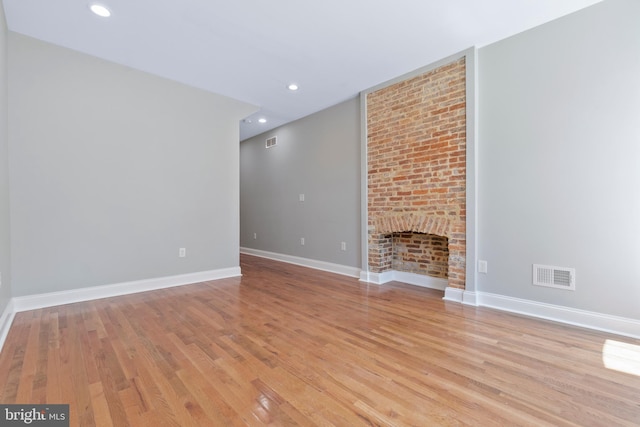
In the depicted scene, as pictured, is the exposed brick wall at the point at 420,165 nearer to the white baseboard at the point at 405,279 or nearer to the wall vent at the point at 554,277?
the white baseboard at the point at 405,279

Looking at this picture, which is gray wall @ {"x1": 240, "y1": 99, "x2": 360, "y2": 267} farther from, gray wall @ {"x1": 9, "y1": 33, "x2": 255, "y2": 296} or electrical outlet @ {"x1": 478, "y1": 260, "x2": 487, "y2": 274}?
electrical outlet @ {"x1": 478, "y1": 260, "x2": 487, "y2": 274}

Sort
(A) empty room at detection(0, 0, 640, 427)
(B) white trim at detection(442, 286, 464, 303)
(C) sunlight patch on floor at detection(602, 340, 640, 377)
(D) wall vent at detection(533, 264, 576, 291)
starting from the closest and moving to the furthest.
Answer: (A) empty room at detection(0, 0, 640, 427)
(C) sunlight patch on floor at detection(602, 340, 640, 377)
(D) wall vent at detection(533, 264, 576, 291)
(B) white trim at detection(442, 286, 464, 303)

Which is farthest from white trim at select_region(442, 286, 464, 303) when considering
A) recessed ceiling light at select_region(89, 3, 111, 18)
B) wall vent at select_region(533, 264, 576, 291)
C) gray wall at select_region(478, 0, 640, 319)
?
recessed ceiling light at select_region(89, 3, 111, 18)

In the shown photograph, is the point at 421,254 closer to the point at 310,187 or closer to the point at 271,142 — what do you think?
the point at 310,187

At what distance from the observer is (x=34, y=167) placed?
9.58ft

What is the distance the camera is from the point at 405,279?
4055mm

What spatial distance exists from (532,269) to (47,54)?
5.22 metres

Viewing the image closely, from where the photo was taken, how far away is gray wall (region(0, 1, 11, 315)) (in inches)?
95.6

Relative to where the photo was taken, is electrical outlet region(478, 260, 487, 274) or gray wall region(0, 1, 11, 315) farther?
electrical outlet region(478, 260, 487, 274)

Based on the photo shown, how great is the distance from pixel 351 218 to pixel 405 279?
1158 mm

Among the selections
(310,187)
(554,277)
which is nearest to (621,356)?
(554,277)

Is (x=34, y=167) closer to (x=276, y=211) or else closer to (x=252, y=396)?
(x=252, y=396)

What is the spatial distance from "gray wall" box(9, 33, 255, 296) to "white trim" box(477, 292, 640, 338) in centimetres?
342

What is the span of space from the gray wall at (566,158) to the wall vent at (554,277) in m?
0.05
